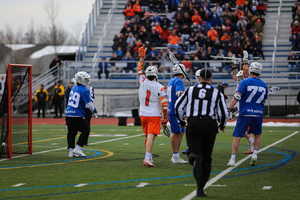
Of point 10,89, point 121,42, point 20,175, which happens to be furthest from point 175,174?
point 121,42

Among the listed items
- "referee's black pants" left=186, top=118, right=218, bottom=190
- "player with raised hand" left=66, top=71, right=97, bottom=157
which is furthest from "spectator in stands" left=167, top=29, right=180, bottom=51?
"referee's black pants" left=186, top=118, right=218, bottom=190

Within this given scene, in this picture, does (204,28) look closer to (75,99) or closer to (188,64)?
(188,64)

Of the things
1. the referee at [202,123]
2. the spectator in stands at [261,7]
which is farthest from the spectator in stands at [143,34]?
the referee at [202,123]

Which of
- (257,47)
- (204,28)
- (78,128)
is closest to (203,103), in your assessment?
(78,128)

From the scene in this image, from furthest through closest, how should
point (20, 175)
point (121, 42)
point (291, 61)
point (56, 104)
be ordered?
point (121, 42) → point (56, 104) → point (291, 61) → point (20, 175)

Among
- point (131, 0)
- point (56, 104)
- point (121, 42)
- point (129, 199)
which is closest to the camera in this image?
point (129, 199)

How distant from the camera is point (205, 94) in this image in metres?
6.43

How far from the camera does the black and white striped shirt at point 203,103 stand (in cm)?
641

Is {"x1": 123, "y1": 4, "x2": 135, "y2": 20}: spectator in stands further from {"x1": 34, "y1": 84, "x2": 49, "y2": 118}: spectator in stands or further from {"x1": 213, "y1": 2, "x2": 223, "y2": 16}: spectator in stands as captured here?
{"x1": 34, "y1": 84, "x2": 49, "y2": 118}: spectator in stands

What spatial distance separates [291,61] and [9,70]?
55.5 ft

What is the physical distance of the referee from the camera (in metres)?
6.27

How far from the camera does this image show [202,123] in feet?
20.9

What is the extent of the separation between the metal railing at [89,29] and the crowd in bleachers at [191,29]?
8.16 ft

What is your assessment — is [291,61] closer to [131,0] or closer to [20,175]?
[131,0]
